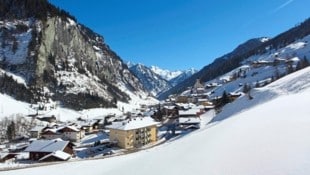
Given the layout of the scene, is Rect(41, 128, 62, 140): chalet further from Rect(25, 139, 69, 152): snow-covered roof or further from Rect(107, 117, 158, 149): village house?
Rect(25, 139, 69, 152): snow-covered roof

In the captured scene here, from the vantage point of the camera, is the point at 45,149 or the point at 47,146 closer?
the point at 45,149

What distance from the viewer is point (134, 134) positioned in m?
67.5

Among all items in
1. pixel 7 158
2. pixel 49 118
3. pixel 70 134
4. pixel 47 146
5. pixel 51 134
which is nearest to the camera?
pixel 7 158

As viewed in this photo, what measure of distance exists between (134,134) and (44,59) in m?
109

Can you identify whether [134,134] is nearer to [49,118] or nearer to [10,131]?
[10,131]

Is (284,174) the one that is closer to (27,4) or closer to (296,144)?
(296,144)

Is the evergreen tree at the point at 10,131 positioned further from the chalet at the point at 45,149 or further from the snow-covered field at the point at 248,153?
the snow-covered field at the point at 248,153

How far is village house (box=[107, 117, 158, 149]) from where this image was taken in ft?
218

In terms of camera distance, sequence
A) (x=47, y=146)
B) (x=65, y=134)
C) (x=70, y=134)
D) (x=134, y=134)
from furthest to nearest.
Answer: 1. (x=65, y=134)
2. (x=70, y=134)
3. (x=134, y=134)
4. (x=47, y=146)

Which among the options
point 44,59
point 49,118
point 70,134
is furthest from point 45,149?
point 44,59

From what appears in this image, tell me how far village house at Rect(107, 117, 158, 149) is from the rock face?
79717mm

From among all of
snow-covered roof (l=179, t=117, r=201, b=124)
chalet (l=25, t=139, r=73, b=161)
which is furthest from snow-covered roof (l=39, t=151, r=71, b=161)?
snow-covered roof (l=179, t=117, r=201, b=124)

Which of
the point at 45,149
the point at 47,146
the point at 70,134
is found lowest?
the point at 45,149

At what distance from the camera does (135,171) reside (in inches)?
722
